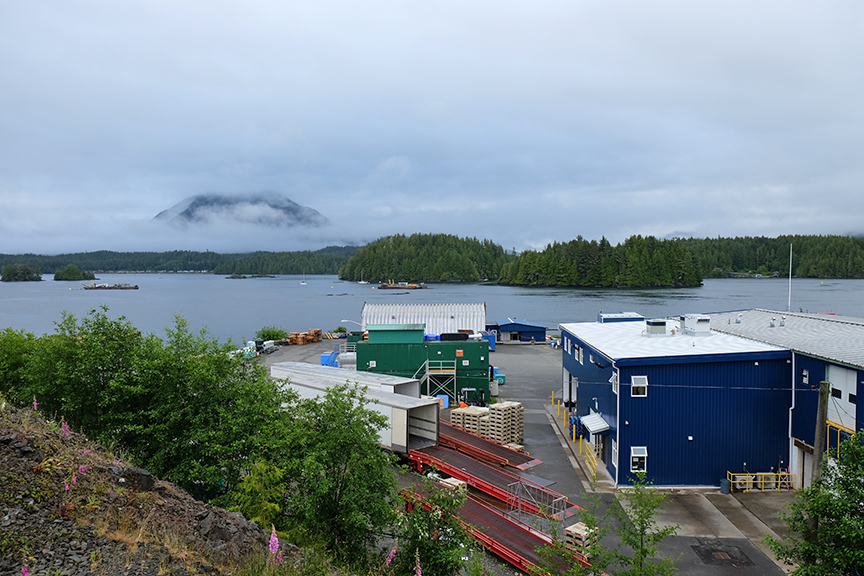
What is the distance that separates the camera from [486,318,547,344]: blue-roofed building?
6097 centimetres

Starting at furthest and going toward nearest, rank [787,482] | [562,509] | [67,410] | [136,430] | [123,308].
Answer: [123,308]
[787,482]
[562,509]
[67,410]
[136,430]

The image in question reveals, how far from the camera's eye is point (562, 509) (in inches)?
666

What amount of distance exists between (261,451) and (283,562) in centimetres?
475

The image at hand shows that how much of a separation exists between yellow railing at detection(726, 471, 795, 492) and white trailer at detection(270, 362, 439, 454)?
1168cm

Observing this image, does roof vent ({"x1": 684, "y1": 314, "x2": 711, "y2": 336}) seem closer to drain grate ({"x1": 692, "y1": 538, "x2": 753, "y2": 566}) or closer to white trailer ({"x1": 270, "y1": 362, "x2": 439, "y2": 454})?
drain grate ({"x1": 692, "y1": 538, "x2": 753, "y2": 566})

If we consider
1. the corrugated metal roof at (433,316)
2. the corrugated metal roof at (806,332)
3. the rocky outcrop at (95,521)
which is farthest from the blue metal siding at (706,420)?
the corrugated metal roof at (433,316)

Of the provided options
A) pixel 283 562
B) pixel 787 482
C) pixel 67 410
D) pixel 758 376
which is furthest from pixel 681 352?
pixel 67 410

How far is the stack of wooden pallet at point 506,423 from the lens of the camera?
80.0 feet

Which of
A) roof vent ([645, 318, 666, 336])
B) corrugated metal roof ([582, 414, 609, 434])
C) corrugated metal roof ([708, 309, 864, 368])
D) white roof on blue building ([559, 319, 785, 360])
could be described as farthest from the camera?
→ roof vent ([645, 318, 666, 336])

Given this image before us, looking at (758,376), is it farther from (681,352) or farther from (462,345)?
(462,345)

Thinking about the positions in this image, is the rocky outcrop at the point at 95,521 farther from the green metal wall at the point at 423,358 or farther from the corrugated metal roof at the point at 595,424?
the green metal wall at the point at 423,358

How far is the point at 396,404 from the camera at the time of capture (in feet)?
69.9

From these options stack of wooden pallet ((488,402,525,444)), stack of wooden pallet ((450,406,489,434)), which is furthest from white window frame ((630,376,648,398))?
stack of wooden pallet ((450,406,489,434))

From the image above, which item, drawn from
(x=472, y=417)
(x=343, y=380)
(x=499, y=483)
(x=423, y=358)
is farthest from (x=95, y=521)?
(x=423, y=358)
